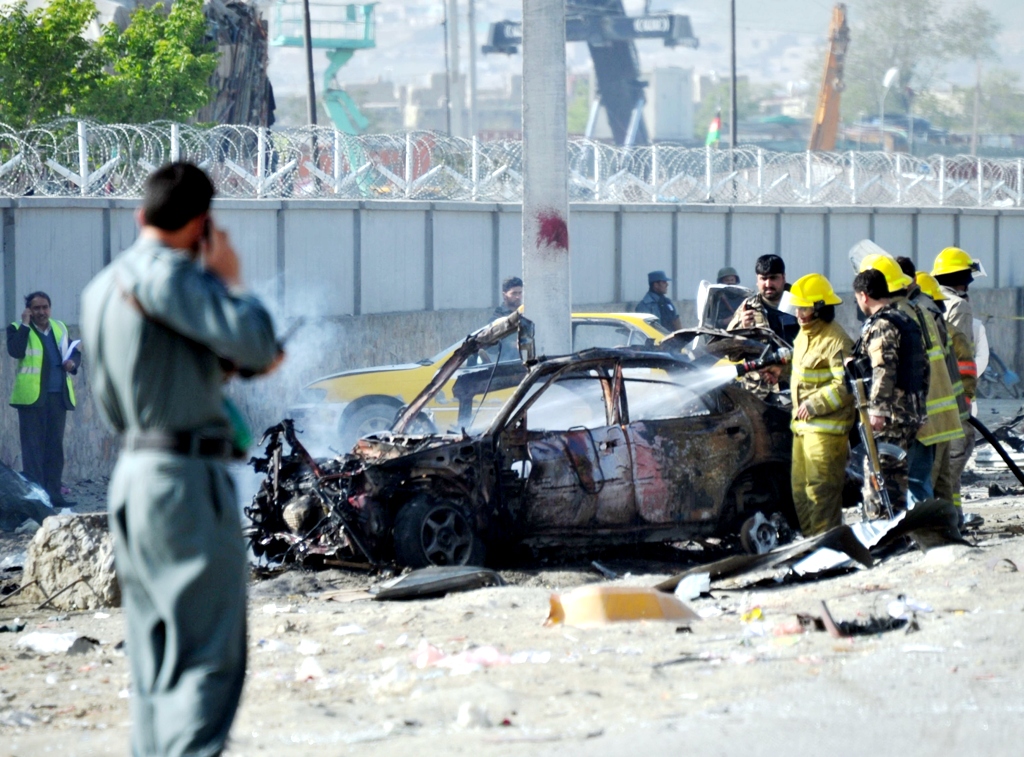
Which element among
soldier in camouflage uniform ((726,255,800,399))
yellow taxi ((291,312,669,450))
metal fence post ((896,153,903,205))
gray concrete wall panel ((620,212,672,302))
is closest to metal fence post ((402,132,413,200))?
yellow taxi ((291,312,669,450))

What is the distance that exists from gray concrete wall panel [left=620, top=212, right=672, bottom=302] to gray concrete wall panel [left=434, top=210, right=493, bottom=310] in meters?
3.08

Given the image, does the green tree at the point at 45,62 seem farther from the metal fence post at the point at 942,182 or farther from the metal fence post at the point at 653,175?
the metal fence post at the point at 942,182

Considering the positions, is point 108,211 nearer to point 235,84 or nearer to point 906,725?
point 906,725

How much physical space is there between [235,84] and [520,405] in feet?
73.6

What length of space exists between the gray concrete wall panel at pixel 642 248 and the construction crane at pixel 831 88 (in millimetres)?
32313

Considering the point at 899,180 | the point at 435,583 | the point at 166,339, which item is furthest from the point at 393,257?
the point at 166,339

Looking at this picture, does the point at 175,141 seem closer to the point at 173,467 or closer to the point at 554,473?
the point at 554,473

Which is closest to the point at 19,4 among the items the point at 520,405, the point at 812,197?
the point at 812,197

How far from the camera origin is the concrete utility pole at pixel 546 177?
39.8 feet

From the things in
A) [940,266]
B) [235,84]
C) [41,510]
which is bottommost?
[41,510]

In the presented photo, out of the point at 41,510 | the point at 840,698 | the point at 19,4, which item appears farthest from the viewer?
the point at 19,4

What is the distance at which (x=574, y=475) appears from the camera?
30.8 ft

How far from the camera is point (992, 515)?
1138 cm

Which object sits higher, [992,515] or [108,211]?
[108,211]
